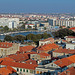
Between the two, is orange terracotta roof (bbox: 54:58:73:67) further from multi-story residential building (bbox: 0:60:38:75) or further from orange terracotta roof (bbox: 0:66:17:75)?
orange terracotta roof (bbox: 0:66:17:75)

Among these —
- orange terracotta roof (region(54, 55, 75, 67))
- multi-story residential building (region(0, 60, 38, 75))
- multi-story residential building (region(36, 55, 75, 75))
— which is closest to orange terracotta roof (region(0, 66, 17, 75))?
multi-story residential building (region(0, 60, 38, 75))

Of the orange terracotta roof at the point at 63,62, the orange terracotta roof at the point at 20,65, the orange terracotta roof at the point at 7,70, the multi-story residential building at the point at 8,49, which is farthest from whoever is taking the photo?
the multi-story residential building at the point at 8,49

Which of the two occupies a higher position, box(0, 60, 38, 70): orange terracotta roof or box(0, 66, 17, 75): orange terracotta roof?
box(0, 60, 38, 70): orange terracotta roof

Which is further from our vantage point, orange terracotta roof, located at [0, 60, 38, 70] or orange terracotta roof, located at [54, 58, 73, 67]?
orange terracotta roof, located at [0, 60, 38, 70]

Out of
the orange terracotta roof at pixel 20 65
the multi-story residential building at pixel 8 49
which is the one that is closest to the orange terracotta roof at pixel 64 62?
the orange terracotta roof at pixel 20 65

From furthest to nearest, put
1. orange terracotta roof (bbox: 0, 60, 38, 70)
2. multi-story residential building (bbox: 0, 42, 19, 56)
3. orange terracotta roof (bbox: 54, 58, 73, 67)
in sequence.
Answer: multi-story residential building (bbox: 0, 42, 19, 56) < orange terracotta roof (bbox: 0, 60, 38, 70) < orange terracotta roof (bbox: 54, 58, 73, 67)

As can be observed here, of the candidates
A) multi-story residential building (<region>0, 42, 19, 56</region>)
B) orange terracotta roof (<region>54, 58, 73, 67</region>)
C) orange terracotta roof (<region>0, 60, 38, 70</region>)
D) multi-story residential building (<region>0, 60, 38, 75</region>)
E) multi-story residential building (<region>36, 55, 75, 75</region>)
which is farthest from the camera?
multi-story residential building (<region>0, 42, 19, 56</region>)

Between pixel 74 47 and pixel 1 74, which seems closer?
pixel 1 74

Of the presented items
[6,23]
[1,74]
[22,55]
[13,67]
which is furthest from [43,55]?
[6,23]

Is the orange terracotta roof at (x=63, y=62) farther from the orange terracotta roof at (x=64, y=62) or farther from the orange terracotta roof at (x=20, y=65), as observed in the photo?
the orange terracotta roof at (x=20, y=65)

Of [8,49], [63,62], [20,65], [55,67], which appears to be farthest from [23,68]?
[8,49]

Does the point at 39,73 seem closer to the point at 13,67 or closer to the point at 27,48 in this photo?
the point at 13,67
